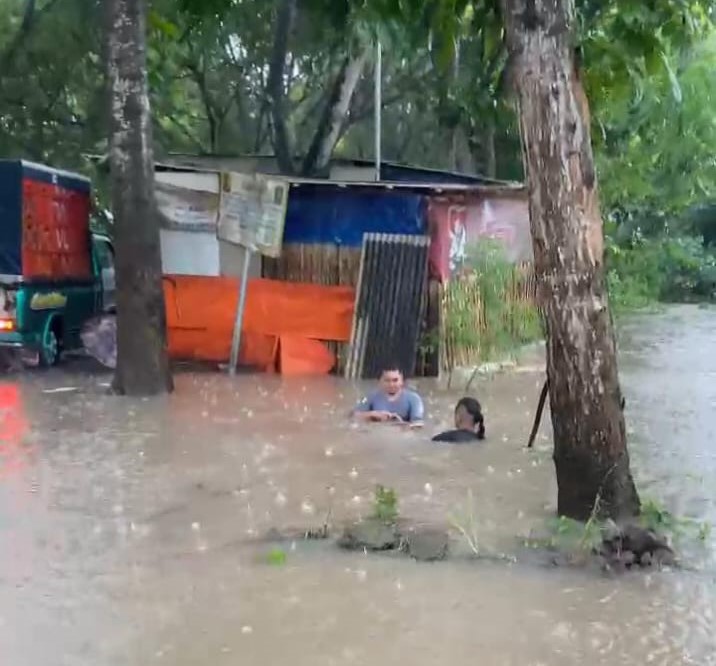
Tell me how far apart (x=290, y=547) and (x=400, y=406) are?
4.40 meters

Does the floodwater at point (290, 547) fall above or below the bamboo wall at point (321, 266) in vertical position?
below

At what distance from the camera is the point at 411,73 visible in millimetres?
22766

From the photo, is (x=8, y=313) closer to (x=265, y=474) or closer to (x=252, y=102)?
(x=265, y=474)

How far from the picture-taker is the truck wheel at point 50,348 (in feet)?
52.0

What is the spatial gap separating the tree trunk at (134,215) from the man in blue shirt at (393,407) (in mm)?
2996

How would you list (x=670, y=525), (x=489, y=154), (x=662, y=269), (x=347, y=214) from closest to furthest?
1. (x=670, y=525)
2. (x=347, y=214)
3. (x=489, y=154)
4. (x=662, y=269)

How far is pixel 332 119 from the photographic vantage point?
19734 millimetres

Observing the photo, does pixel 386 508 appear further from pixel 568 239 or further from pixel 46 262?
pixel 46 262

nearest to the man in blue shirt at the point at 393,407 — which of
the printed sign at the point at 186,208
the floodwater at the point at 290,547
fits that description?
the floodwater at the point at 290,547

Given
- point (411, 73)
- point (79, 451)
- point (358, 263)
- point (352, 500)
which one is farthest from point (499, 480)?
point (411, 73)

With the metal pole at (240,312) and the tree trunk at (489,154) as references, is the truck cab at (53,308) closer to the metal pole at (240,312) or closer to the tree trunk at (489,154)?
the metal pole at (240,312)

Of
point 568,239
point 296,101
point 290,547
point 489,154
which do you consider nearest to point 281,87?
point 489,154

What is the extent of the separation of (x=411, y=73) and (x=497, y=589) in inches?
680

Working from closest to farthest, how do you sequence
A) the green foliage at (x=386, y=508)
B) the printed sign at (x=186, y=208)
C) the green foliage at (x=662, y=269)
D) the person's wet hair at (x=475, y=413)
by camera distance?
the green foliage at (x=386, y=508) < the person's wet hair at (x=475, y=413) < the printed sign at (x=186, y=208) < the green foliage at (x=662, y=269)
